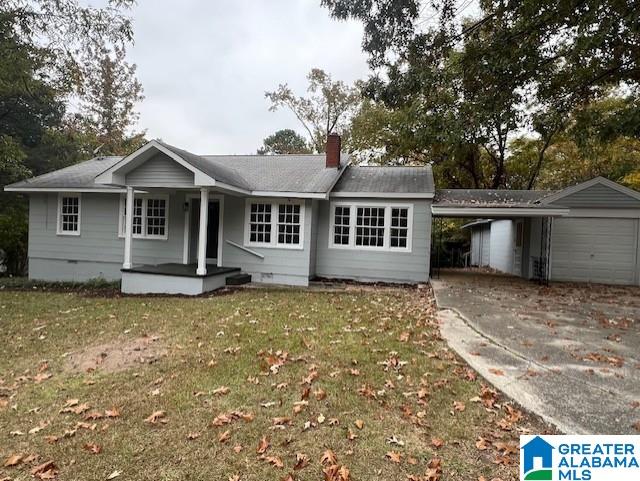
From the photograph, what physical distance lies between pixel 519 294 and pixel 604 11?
20.5 ft

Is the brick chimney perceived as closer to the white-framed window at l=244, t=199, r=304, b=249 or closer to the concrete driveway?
the white-framed window at l=244, t=199, r=304, b=249

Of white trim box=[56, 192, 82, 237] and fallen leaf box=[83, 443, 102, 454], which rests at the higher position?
white trim box=[56, 192, 82, 237]

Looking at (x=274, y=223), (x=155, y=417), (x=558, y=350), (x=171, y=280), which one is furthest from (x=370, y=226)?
(x=155, y=417)

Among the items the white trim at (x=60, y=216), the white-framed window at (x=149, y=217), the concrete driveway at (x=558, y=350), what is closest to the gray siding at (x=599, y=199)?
the concrete driveway at (x=558, y=350)

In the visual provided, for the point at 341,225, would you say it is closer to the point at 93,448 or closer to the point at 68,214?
the point at 68,214

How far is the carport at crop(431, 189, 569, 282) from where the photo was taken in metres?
11.0

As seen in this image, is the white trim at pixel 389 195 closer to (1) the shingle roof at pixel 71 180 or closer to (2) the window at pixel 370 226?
(2) the window at pixel 370 226

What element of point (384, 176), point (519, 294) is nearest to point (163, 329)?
point (519, 294)

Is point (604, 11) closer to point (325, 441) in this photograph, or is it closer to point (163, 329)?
point (325, 441)

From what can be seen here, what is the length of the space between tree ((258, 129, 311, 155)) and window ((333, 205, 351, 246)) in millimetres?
33792

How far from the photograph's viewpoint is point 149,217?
13.1 meters

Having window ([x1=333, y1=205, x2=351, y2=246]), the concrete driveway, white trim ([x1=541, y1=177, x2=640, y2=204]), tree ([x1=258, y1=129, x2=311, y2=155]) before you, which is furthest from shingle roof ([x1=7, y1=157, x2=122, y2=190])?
tree ([x1=258, y1=129, x2=311, y2=155])

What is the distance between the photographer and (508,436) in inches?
126

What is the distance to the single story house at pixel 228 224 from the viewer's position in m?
10.9
